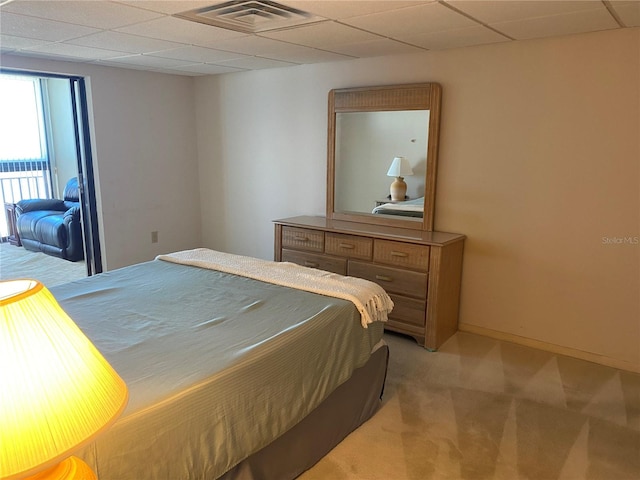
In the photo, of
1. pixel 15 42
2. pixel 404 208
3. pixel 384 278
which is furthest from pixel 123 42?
pixel 384 278

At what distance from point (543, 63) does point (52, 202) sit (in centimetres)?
595

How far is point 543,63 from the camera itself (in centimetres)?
310

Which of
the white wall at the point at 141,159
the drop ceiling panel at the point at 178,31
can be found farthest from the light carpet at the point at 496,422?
the white wall at the point at 141,159

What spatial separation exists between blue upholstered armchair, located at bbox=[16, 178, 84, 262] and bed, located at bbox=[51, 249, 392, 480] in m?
3.11

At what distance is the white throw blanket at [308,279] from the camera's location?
2.39 m

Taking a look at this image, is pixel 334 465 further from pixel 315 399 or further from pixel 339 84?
pixel 339 84

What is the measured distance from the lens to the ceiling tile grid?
2355 millimetres

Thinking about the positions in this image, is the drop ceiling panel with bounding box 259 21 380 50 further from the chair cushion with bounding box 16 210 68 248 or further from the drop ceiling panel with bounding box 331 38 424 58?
the chair cushion with bounding box 16 210 68 248

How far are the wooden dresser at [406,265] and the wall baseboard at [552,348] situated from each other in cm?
17

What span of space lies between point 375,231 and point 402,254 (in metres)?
0.32

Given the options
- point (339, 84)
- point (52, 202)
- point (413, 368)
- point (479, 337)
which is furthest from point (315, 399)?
point (52, 202)

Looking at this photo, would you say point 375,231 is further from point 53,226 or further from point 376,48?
point 53,226

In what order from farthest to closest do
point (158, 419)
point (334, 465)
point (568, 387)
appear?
point (568, 387) < point (334, 465) < point (158, 419)

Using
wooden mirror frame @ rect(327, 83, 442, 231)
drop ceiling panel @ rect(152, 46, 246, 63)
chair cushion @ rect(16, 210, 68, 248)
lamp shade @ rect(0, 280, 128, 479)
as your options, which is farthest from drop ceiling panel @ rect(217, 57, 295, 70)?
lamp shade @ rect(0, 280, 128, 479)
